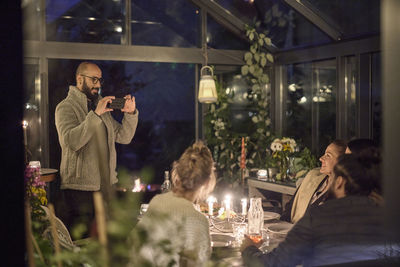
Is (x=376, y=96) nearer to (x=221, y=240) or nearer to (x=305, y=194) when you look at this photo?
(x=305, y=194)

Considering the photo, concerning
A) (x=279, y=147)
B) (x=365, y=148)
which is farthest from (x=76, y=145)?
(x=365, y=148)

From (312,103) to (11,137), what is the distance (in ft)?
14.4

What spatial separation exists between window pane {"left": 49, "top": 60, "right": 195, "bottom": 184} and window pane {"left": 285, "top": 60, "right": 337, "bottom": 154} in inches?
45.6

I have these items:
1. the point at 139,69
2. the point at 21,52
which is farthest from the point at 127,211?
the point at 139,69

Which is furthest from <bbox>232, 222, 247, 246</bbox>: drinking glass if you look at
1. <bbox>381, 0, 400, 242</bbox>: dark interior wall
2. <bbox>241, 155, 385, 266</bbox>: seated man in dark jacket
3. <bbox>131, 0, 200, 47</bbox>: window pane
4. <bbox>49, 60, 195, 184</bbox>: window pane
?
<bbox>131, 0, 200, 47</bbox>: window pane

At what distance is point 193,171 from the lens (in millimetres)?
2090

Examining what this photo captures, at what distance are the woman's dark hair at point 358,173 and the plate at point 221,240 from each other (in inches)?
29.9

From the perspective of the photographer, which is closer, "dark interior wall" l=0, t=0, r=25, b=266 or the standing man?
"dark interior wall" l=0, t=0, r=25, b=266

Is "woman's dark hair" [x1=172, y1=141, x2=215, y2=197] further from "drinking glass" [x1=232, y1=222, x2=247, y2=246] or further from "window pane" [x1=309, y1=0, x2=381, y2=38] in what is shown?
"window pane" [x1=309, y1=0, x2=381, y2=38]

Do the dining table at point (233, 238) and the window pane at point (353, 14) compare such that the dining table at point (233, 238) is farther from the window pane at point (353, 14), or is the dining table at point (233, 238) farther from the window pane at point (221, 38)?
the window pane at point (221, 38)

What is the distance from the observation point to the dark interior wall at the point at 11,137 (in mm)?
1056

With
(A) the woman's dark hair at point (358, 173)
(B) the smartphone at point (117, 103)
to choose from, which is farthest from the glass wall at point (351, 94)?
(A) the woman's dark hair at point (358, 173)

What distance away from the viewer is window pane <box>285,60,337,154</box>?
194 inches

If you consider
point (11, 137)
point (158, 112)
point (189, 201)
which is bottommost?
point (189, 201)
